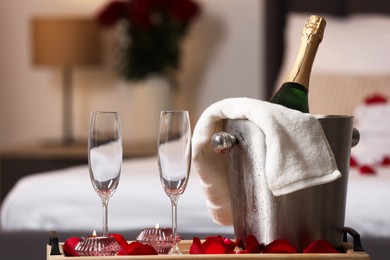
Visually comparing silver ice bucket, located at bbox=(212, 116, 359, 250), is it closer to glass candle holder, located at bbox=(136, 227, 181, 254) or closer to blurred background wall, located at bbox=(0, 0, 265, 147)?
glass candle holder, located at bbox=(136, 227, 181, 254)

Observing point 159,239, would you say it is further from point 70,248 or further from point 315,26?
point 315,26

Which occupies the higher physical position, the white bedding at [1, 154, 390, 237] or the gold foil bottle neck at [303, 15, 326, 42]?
the gold foil bottle neck at [303, 15, 326, 42]

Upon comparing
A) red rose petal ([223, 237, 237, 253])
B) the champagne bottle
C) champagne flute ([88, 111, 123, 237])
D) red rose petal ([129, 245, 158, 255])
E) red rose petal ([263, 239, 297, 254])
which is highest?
the champagne bottle

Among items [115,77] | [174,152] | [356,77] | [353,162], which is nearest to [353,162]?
[353,162]

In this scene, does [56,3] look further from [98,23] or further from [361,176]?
[361,176]

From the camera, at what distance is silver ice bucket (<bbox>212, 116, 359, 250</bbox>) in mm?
1177

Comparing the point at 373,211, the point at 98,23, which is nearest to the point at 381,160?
the point at 373,211

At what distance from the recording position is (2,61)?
15.1 feet

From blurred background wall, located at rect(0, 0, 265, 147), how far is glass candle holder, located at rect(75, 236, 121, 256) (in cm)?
304

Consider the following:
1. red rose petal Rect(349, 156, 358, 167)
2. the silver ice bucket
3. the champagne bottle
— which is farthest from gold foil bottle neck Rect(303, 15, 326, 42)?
red rose petal Rect(349, 156, 358, 167)

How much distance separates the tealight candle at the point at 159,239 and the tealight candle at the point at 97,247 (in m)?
0.06

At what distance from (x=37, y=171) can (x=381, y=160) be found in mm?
1845

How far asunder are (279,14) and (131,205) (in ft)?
6.35

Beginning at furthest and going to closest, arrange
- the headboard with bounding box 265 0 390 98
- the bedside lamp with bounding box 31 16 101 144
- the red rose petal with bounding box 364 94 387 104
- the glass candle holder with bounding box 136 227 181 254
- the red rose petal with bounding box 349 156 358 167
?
the bedside lamp with bounding box 31 16 101 144 < the headboard with bounding box 265 0 390 98 < the red rose petal with bounding box 364 94 387 104 < the red rose petal with bounding box 349 156 358 167 < the glass candle holder with bounding box 136 227 181 254
